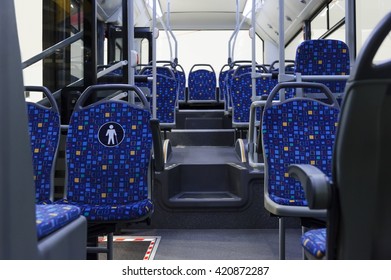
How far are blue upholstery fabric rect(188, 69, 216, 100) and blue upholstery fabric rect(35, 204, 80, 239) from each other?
22.7 ft

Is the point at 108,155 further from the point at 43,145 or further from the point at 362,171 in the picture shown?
the point at 362,171

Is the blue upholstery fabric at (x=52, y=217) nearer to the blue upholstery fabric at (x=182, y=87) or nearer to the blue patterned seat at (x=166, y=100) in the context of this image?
the blue patterned seat at (x=166, y=100)

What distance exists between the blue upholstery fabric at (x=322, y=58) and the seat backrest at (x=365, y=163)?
8.04ft

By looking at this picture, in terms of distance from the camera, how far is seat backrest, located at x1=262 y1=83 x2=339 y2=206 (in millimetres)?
2045

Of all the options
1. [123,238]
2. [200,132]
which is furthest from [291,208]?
[200,132]

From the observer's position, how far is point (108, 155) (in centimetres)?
210

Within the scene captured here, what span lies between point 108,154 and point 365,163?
58.4 inches

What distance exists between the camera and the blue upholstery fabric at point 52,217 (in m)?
0.77

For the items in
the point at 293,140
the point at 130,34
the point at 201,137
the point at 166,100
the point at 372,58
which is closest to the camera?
the point at 372,58

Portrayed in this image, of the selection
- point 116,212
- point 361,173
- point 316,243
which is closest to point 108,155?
point 116,212

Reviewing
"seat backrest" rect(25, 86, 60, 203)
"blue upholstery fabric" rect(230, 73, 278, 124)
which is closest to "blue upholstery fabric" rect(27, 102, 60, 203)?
"seat backrest" rect(25, 86, 60, 203)

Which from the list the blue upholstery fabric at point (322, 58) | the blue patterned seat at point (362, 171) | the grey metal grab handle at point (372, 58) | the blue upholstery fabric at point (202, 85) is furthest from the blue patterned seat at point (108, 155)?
the blue upholstery fabric at point (202, 85)

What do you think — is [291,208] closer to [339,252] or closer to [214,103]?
[339,252]

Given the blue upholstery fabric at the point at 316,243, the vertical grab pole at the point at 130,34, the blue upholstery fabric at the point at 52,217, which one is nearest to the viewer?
the blue upholstery fabric at the point at 52,217
